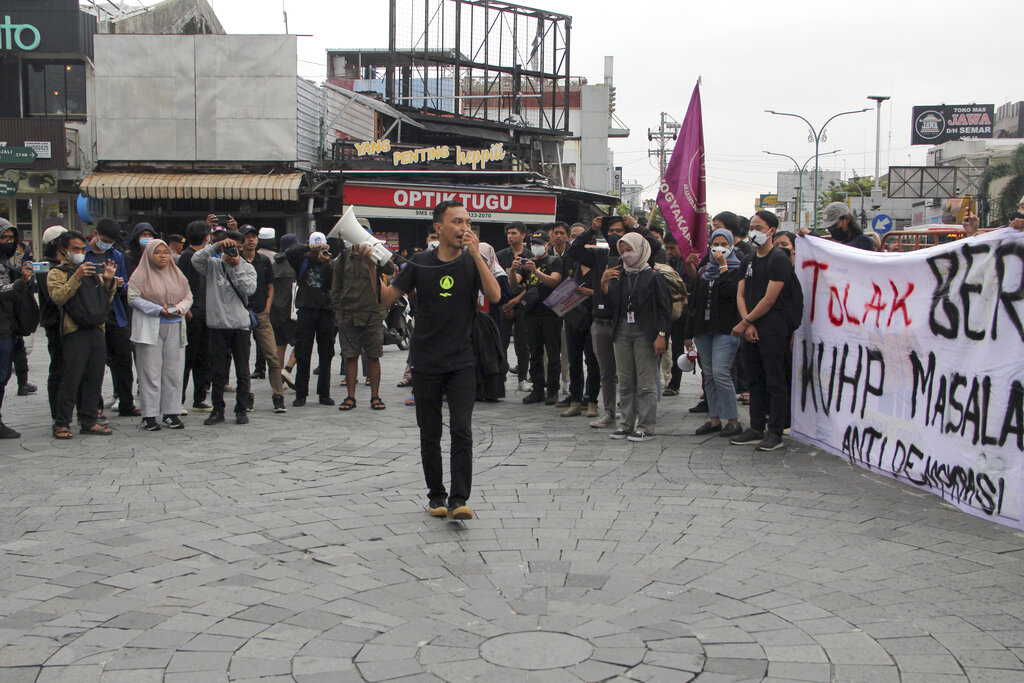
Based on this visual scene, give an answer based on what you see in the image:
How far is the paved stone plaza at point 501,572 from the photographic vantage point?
148 inches

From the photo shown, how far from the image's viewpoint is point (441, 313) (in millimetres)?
5789

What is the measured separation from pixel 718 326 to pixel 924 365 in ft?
7.62

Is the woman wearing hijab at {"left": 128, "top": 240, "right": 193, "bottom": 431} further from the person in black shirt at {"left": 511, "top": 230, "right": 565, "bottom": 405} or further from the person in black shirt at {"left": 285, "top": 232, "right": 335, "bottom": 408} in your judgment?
the person in black shirt at {"left": 511, "top": 230, "right": 565, "bottom": 405}

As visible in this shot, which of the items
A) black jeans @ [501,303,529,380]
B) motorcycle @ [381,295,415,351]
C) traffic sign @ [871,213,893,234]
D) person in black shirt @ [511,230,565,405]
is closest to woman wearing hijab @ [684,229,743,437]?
person in black shirt @ [511,230,565,405]

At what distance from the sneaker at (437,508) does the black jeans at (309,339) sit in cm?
481

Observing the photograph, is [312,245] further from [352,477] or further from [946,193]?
[946,193]

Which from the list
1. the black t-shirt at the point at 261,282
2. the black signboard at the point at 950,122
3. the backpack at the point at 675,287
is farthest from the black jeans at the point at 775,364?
the black signboard at the point at 950,122

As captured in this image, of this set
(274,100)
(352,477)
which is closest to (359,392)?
(352,477)

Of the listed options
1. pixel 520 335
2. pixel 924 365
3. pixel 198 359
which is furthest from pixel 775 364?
pixel 198 359

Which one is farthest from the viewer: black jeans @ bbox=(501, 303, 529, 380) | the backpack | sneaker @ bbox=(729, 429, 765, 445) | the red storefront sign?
the red storefront sign

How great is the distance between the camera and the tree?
144 ft

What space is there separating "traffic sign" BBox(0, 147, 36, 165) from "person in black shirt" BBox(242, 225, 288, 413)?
1969 cm

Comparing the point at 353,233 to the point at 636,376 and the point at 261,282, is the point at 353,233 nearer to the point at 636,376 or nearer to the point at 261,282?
the point at 261,282

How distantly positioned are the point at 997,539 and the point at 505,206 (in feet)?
74.8
